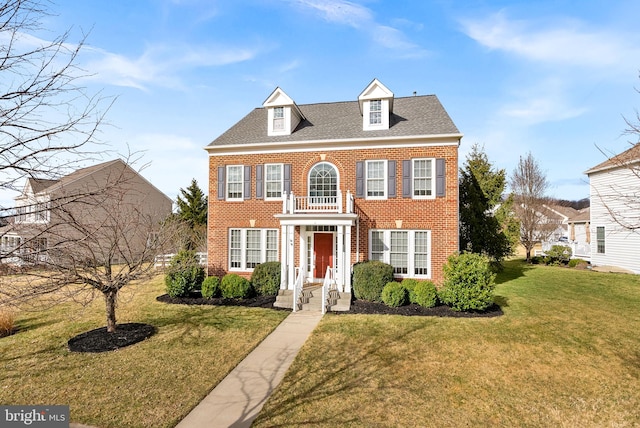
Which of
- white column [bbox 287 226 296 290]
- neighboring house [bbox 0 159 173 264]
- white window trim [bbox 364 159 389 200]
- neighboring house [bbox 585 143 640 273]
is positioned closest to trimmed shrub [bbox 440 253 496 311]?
white window trim [bbox 364 159 389 200]

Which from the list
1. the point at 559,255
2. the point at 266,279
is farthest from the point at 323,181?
the point at 559,255

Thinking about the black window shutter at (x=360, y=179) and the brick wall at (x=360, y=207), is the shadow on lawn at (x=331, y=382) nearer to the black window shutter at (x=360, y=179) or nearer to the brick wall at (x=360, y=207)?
the brick wall at (x=360, y=207)

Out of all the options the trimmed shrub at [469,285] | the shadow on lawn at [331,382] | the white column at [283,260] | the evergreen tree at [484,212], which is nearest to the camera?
the shadow on lawn at [331,382]

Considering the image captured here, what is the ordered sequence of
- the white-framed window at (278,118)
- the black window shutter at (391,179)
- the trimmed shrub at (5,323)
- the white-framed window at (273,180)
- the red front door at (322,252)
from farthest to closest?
the white-framed window at (278,118) → the white-framed window at (273,180) → the red front door at (322,252) → the black window shutter at (391,179) → the trimmed shrub at (5,323)

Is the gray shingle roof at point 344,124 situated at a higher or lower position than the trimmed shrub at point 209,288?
higher

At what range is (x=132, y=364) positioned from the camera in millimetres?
7715

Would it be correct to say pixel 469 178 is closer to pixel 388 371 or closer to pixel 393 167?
pixel 393 167

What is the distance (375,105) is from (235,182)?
848cm

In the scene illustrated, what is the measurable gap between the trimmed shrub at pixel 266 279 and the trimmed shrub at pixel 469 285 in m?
7.45

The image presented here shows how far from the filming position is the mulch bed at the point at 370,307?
38.8 ft

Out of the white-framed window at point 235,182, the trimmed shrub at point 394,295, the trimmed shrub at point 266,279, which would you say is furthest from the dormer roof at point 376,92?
the trimmed shrub at point 266,279

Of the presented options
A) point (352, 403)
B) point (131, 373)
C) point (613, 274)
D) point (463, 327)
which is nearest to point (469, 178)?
point (613, 274)

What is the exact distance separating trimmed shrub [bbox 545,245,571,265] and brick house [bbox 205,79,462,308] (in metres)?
18.0

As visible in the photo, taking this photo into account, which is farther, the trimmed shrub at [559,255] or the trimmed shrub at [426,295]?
the trimmed shrub at [559,255]
